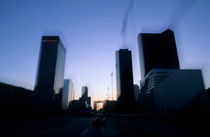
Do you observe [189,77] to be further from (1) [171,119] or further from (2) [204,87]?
(1) [171,119]

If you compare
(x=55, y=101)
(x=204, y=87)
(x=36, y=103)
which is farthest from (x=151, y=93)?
(x=36, y=103)

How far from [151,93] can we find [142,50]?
64.4 meters

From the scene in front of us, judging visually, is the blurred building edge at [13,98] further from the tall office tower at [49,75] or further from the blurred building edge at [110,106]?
the blurred building edge at [110,106]

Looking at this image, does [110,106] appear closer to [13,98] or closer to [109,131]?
[13,98]

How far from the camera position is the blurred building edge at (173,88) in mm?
132125

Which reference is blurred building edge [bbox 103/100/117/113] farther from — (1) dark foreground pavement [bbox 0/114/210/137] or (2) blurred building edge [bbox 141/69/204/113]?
(1) dark foreground pavement [bbox 0/114/210/137]

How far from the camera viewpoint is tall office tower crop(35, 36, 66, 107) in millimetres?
146625

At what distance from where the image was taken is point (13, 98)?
3819 inches

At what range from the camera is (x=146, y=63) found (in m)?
192

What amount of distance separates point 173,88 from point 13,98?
12317cm

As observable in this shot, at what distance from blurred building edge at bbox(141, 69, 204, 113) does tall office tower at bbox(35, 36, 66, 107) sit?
88862 mm

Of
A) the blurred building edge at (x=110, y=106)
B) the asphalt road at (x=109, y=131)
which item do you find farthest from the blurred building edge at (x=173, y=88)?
the asphalt road at (x=109, y=131)

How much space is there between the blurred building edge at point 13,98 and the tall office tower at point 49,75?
3187 cm

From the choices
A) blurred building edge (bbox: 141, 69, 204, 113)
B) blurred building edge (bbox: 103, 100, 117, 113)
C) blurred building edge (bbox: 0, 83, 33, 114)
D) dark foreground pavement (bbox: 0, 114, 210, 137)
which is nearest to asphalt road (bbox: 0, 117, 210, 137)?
dark foreground pavement (bbox: 0, 114, 210, 137)
